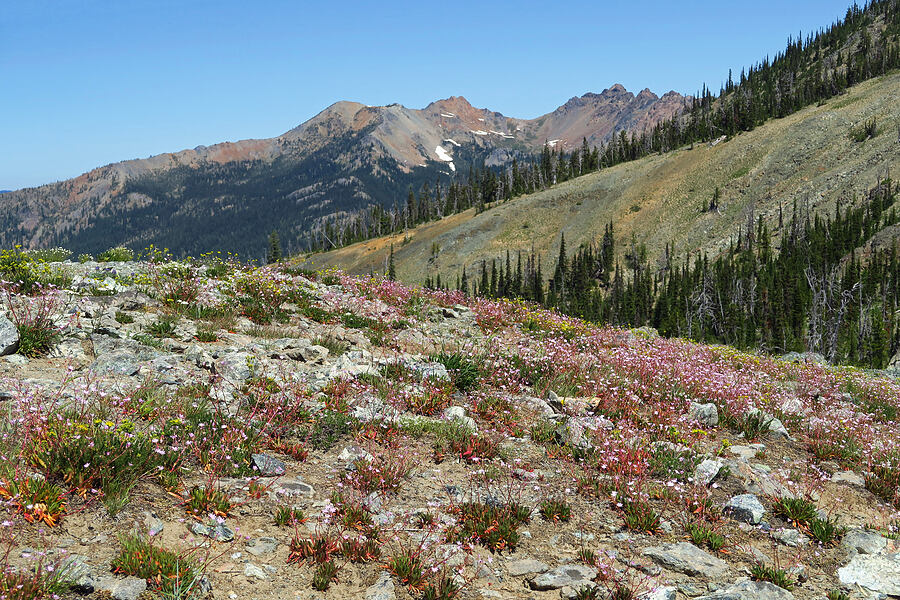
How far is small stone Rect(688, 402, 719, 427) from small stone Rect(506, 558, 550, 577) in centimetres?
576

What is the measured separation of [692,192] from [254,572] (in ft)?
487

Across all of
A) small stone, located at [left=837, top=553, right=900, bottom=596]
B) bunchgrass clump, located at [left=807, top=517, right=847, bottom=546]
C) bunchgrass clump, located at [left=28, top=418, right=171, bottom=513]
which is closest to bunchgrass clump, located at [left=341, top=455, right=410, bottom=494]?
bunchgrass clump, located at [left=28, top=418, right=171, bottom=513]

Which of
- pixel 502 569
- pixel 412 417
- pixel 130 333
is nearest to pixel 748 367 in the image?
pixel 412 417

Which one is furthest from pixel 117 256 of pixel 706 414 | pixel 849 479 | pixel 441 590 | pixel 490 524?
pixel 849 479

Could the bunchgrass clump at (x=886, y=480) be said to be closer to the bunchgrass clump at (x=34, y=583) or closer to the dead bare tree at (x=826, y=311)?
the bunchgrass clump at (x=34, y=583)

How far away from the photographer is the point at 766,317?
291 feet

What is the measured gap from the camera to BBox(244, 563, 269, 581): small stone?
409cm

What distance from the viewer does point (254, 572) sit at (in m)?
4.13

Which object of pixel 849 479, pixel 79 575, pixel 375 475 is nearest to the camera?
pixel 79 575

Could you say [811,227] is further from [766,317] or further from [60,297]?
[60,297]

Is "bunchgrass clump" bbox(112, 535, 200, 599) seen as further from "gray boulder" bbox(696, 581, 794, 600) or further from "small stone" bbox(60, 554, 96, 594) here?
"gray boulder" bbox(696, 581, 794, 600)

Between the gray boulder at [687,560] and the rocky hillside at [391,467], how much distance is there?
27mm

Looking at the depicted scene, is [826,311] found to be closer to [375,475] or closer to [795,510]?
[795,510]

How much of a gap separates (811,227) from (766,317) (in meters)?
31.0
